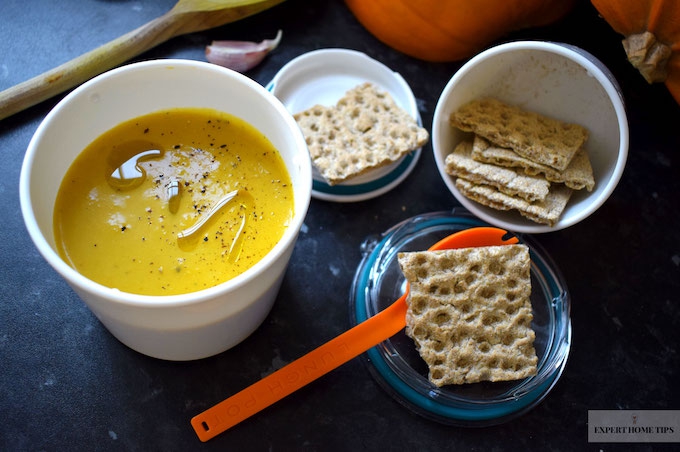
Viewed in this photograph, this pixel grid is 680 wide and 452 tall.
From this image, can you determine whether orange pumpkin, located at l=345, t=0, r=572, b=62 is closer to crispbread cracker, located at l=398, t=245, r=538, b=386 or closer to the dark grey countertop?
the dark grey countertop

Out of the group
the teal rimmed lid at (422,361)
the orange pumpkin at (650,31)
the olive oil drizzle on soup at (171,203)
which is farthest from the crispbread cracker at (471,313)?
the orange pumpkin at (650,31)

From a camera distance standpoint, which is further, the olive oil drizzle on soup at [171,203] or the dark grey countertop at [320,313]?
the dark grey countertop at [320,313]

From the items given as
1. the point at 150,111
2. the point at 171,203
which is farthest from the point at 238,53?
the point at 171,203

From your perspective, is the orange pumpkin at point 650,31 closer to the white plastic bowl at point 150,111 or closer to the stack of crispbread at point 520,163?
the stack of crispbread at point 520,163

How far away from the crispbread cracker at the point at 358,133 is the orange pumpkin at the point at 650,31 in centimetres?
37

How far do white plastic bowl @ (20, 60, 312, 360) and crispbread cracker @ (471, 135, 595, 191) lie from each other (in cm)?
36

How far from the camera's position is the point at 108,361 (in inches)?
39.5

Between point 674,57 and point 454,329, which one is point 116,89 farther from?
point 674,57

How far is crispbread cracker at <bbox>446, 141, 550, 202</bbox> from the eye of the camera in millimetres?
1055

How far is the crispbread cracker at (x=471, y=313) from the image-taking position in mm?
990

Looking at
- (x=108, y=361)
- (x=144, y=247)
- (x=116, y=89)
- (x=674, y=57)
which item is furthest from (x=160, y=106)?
(x=674, y=57)

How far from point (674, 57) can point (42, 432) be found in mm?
1148

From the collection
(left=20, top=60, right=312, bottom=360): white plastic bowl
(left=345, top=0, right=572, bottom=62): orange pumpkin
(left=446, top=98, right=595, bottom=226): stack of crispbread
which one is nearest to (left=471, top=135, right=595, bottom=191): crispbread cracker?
(left=446, top=98, right=595, bottom=226): stack of crispbread

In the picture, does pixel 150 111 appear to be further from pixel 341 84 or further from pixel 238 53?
pixel 341 84
